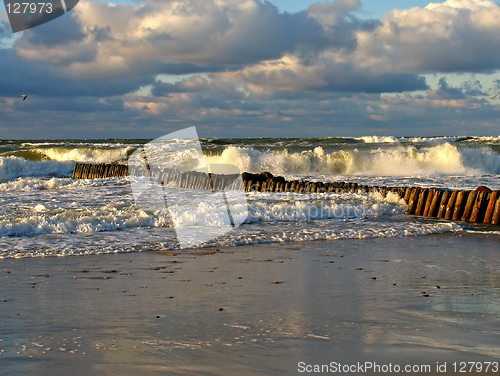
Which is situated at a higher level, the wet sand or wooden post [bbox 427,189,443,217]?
the wet sand

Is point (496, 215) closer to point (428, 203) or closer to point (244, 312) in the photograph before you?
point (428, 203)

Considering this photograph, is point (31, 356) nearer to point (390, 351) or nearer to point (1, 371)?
point (1, 371)

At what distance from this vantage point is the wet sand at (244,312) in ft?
10.6

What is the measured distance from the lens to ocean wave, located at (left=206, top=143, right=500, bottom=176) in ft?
92.3

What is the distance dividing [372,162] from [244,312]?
26063 millimetres

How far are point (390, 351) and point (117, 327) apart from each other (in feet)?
6.64

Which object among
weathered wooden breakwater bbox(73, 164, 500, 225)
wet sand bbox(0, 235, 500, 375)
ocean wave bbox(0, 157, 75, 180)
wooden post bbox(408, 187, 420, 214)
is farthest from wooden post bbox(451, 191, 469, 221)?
ocean wave bbox(0, 157, 75, 180)

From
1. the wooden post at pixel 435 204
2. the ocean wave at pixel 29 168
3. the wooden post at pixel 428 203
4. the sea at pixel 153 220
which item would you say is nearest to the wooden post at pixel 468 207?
the sea at pixel 153 220

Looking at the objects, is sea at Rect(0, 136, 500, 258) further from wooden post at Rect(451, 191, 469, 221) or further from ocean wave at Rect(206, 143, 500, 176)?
ocean wave at Rect(206, 143, 500, 176)

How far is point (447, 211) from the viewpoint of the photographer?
36.8 ft

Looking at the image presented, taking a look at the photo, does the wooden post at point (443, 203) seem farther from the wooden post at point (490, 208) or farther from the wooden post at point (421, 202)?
the wooden post at point (490, 208)

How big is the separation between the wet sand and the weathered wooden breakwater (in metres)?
3.65

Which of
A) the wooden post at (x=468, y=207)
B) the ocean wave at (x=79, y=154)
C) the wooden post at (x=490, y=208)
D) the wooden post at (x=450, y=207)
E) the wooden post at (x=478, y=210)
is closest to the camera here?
the wooden post at (x=490, y=208)

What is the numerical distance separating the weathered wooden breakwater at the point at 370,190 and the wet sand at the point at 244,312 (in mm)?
3648
